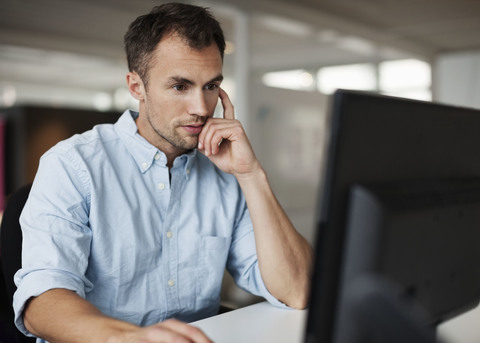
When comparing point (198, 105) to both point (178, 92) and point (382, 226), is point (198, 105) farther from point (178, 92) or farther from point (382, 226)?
point (382, 226)

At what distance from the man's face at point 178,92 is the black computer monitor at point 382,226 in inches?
33.4

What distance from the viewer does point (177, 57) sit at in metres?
1.44

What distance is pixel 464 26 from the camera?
657cm

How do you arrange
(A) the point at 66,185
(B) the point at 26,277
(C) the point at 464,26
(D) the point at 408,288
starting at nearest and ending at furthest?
(D) the point at 408,288 → (B) the point at 26,277 → (A) the point at 66,185 → (C) the point at 464,26

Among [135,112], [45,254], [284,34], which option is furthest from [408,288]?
[284,34]

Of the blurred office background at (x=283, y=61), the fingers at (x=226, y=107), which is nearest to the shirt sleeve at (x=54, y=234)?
the fingers at (x=226, y=107)

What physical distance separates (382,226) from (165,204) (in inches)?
36.7

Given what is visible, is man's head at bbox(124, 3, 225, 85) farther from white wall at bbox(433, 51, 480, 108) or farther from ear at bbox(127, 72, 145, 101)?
white wall at bbox(433, 51, 480, 108)

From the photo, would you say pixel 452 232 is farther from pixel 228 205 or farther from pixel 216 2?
pixel 216 2

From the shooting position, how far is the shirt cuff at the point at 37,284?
1.08 metres

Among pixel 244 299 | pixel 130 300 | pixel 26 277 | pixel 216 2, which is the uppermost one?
pixel 216 2

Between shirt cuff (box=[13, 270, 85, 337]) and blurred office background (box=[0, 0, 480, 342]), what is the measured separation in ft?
6.58

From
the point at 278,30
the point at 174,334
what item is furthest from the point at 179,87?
the point at 278,30

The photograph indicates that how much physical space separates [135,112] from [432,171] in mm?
1103
